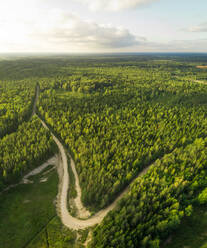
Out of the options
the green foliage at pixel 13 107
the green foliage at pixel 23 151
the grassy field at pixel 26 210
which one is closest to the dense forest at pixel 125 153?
the green foliage at pixel 23 151

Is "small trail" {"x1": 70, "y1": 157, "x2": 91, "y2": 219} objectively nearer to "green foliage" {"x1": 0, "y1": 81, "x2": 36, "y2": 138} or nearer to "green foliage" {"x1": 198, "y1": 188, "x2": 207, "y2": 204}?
"green foliage" {"x1": 198, "y1": 188, "x2": 207, "y2": 204}

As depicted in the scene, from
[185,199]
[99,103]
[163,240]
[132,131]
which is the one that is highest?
[99,103]

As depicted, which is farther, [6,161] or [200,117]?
[200,117]

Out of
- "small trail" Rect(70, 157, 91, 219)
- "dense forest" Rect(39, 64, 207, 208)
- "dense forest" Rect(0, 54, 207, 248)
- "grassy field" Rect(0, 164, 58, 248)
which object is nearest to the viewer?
"dense forest" Rect(0, 54, 207, 248)

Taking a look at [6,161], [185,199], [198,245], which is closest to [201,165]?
[185,199]

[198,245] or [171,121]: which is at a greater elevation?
[171,121]

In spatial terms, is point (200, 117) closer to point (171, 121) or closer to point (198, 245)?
point (171, 121)

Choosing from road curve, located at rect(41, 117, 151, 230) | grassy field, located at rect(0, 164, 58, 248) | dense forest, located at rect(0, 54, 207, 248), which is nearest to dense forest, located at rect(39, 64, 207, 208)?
dense forest, located at rect(0, 54, 207, 248)
